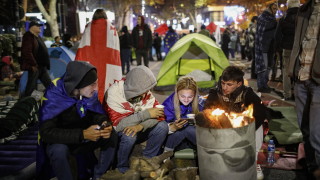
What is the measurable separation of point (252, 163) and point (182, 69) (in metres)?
7.53

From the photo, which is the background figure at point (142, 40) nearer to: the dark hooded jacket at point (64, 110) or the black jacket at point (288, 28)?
the black jacket at point (288, 28)

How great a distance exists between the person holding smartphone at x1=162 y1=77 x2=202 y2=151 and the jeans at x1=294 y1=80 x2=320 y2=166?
3.85ft

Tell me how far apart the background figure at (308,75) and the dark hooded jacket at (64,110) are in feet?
7.28

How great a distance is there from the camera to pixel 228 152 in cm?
355

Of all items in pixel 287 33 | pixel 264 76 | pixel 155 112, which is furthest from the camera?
pixel 264 76

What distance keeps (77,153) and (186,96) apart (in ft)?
4.81

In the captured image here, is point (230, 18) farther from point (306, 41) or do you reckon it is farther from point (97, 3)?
point (306, 41)

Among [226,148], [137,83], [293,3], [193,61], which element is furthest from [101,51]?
[193,61]

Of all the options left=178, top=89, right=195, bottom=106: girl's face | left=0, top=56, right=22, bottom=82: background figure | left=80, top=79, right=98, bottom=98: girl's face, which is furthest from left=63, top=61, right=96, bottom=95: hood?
left=0, top=56, right=22, bottom=82: background figure

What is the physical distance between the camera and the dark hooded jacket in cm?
362

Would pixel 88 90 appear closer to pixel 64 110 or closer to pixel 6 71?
pixel 64 110

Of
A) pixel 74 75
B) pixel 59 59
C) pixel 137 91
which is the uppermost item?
pixel 74 75

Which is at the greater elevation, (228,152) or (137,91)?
(137,91)

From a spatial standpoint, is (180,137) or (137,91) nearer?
(137,91)
